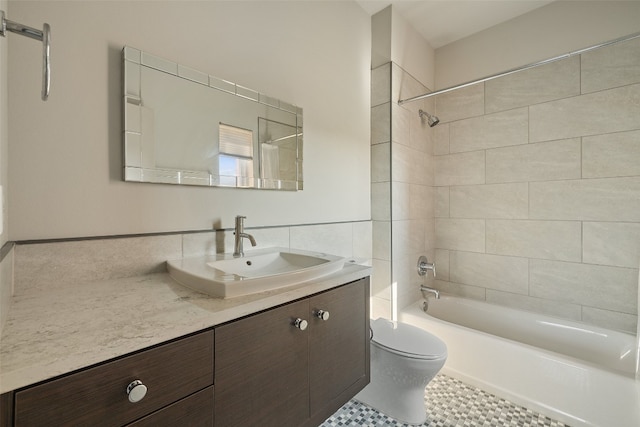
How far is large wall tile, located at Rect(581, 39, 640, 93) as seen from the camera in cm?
187

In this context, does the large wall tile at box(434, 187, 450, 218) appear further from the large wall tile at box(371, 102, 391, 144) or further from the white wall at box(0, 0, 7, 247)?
the white wall at box(0, 0, 7, 247)

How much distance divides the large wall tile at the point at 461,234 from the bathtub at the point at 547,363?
→ 19.2 inches

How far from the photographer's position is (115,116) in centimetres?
107

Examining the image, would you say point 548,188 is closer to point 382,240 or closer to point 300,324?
point 382,240

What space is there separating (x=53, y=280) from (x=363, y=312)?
3.71 feet

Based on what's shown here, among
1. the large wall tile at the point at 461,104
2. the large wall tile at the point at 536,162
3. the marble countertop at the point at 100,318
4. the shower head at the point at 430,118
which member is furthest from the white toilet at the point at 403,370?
the large wall tile at the point at 461,104

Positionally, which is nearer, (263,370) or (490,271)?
(263,370)

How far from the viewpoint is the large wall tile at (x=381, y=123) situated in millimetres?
2209

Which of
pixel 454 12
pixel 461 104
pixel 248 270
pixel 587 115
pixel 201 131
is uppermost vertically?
pixel 454 12

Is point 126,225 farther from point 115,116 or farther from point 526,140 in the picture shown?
point 526,140

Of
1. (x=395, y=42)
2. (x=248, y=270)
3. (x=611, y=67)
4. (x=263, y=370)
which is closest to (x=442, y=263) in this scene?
(x=611, y=67)

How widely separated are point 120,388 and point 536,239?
106 inches

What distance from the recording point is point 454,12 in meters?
2.25

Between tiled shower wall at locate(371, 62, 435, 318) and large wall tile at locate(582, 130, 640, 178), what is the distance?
1161 millimetres
